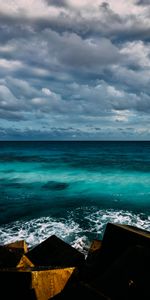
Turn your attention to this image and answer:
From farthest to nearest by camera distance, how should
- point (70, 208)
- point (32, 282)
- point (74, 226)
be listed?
point (70, 208) < point (74, 226) < point (32, 282)

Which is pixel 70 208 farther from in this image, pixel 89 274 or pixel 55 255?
pixel 89 274

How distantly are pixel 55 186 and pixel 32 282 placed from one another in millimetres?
18729

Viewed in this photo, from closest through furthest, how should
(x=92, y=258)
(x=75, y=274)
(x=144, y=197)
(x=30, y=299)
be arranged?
(x=30, y=299) → (x=75, y=274) → (x=92, y=258) → (x=144, y=197)

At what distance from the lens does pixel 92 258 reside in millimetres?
5641

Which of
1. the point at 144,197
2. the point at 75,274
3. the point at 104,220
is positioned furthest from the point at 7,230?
the point at 144,197

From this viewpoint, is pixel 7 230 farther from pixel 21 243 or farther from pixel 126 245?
pixel 126 245

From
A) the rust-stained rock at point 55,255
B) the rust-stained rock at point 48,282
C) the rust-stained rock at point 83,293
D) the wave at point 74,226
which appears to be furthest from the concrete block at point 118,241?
the wave at point 74,226

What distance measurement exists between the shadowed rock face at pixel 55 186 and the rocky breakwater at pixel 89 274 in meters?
16.0

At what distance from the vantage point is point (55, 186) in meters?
22.6

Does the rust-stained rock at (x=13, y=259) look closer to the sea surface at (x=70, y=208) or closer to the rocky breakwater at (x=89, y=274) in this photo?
the rocky breakwater at (x=89, y=274)

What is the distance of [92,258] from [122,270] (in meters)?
1.99

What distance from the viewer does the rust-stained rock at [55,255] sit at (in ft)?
17.4

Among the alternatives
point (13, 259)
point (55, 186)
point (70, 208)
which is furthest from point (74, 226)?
point (55, 186)

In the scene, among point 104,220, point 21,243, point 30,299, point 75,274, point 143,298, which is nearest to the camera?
point 143,298
